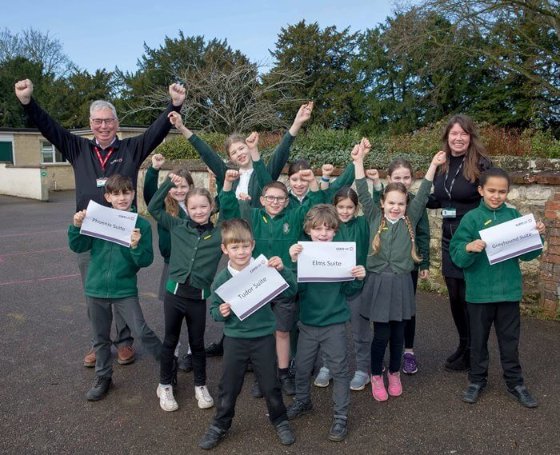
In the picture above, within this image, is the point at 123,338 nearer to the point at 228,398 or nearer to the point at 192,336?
the point at 192,336

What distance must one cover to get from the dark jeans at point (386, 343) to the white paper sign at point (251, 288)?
1054 mm

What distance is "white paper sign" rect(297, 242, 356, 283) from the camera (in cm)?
333

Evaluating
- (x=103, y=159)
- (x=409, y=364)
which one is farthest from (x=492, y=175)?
(x=103, y=159)

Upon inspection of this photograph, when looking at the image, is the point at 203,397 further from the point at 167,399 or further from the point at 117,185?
the point at 117,185

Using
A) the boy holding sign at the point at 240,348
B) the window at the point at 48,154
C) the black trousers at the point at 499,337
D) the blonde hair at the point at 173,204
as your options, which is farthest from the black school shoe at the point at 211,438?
the window at the point at 48,154

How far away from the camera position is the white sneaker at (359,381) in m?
3.95

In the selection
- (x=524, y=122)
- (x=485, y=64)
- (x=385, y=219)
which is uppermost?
(x=485, y=64)

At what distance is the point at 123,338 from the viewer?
4.51 metres

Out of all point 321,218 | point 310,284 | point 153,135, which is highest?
point 153,135

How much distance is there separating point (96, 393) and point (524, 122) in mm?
21654

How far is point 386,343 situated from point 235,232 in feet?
4.88

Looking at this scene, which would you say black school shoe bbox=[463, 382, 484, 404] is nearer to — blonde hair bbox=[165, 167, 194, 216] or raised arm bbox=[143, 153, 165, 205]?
blonde hair bbox=[165, 167, 194, 216]

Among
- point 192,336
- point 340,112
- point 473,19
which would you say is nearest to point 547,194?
point 192,336

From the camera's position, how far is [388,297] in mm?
3707
